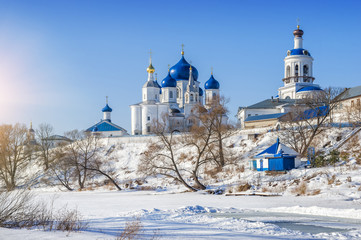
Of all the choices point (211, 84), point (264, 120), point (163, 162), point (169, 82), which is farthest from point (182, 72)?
point (163, 162)

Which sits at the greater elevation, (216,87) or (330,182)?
(216,87)

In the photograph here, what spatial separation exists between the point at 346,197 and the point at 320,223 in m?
6.84

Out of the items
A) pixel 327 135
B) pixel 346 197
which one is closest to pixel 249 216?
pixel 346 197

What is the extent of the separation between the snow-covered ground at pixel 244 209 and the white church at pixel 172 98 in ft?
75.9

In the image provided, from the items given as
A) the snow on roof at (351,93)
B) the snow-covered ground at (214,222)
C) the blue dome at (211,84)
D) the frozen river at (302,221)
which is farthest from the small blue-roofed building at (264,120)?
the frozen river at (302,221)

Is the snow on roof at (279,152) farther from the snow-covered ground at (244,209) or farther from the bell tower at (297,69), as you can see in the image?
the bell tower at (297,69)

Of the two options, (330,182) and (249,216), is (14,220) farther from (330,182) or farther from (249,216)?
(330,182)

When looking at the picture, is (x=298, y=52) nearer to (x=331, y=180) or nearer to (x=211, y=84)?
(x=211, y=84)

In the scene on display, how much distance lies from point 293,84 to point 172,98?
56.5ft

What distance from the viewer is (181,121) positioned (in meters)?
63.0

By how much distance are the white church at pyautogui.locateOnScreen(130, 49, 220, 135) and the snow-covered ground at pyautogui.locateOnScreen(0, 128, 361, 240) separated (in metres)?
23.1

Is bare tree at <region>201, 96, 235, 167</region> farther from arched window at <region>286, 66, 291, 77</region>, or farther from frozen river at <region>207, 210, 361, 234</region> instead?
arched window at <region>286, 66, 291, 77</region>

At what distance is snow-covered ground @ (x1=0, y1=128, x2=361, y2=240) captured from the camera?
1142 centimetres

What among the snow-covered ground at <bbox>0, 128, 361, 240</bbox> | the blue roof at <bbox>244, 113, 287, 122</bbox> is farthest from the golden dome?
the snow-covered ground at <bbox>0, 128, 361, 240</bbox>
